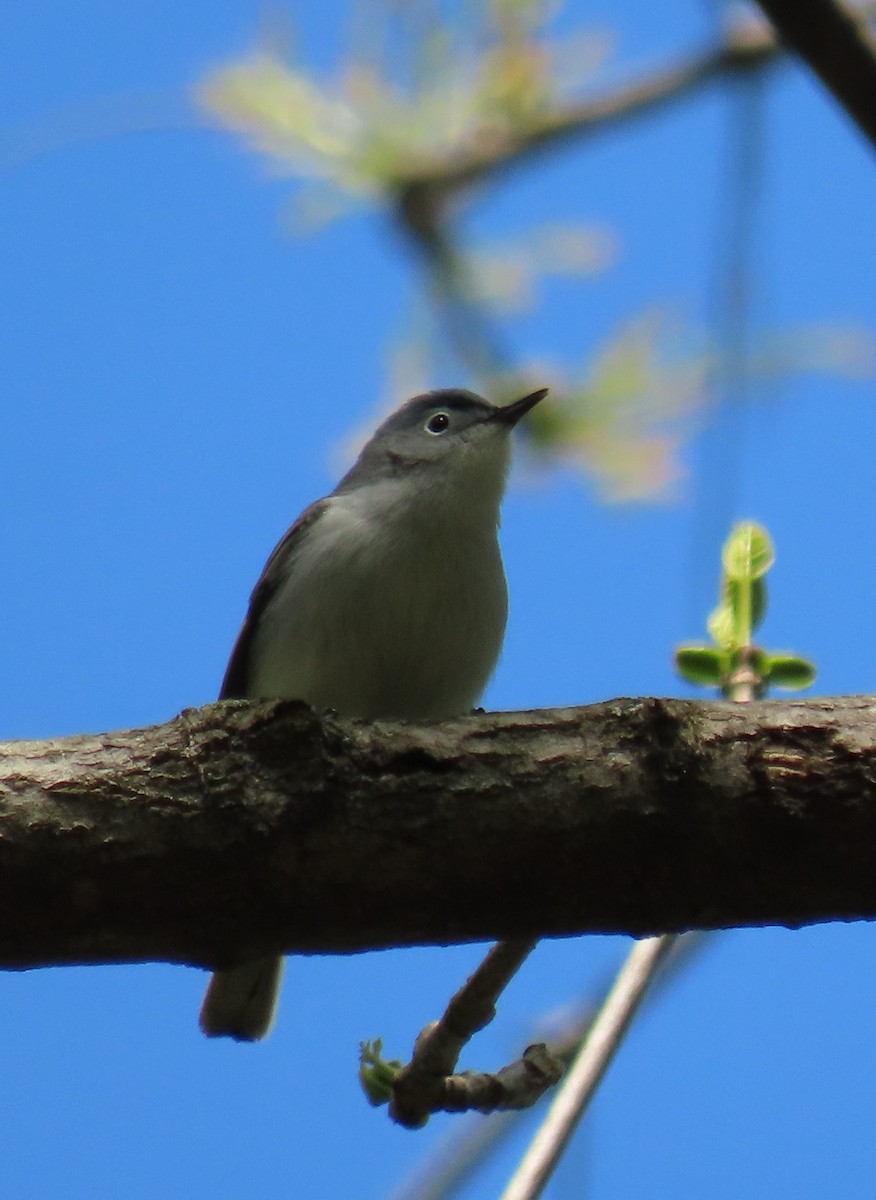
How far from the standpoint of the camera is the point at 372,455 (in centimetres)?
509

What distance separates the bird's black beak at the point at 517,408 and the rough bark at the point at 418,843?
72.6 inches

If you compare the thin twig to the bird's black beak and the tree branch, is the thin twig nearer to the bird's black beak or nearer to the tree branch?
the tree branch

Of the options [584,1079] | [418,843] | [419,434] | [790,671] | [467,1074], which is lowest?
[584,1079]

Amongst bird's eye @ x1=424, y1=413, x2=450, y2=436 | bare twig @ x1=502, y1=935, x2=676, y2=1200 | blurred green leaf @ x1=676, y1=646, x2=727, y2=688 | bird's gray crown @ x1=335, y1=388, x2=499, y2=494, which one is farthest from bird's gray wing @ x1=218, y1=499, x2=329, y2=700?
bare twig @ x1=502, y1=935, x2=676, y2=1200

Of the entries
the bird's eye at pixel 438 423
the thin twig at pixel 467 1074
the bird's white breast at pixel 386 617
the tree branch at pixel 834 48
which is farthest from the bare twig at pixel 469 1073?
the bird's eye at pixel 438 423

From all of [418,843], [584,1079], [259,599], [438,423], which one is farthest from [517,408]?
[584,1079]

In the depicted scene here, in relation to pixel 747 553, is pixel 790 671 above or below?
below

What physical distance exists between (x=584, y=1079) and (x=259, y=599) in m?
2.66

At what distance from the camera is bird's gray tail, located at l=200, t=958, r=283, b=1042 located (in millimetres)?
3885

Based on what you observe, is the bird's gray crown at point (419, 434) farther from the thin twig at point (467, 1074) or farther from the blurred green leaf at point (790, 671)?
the thin twig at point (467, 1074)

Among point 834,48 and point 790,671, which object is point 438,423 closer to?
point 790,671

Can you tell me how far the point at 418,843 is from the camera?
2.61 m

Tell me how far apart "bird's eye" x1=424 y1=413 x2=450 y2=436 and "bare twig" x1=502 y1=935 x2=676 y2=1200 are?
9.25ft

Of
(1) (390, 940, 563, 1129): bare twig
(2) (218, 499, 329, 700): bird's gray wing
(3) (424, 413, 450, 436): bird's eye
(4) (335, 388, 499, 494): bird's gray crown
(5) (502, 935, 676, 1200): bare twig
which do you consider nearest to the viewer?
(5) (502, 935, 676, 1200): bare twig
